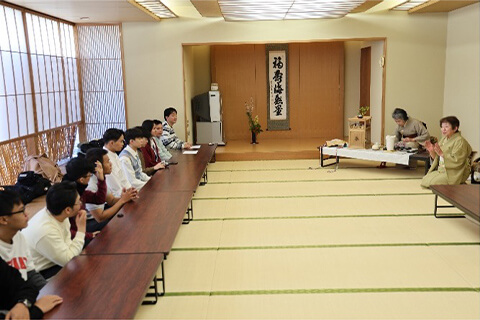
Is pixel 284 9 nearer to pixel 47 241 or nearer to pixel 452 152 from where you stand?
pixel 452 152

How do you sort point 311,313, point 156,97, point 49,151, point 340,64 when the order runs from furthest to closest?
1. point 340,64
2. point 156,97
3. point 49,151
4. point 311,313

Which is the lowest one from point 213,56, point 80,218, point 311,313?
point 311,313

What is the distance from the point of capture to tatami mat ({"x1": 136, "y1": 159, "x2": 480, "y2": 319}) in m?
3.12

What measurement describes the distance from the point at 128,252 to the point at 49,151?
4711 millimetres

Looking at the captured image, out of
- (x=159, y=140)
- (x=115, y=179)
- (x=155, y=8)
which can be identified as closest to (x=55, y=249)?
(x=115, y=179)

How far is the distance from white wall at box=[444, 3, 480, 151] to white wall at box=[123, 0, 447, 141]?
0.71ft

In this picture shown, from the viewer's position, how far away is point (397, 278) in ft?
11.5

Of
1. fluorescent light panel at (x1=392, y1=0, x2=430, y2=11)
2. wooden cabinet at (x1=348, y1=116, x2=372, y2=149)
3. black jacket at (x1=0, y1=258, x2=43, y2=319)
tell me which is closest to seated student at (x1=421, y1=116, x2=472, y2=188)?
wooden cabinet at (x1=348, y1=116, x2=372, y2=149)

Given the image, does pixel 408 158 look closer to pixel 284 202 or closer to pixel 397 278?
pixel 284 202

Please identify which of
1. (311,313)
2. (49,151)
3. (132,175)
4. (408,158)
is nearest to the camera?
(311,313)

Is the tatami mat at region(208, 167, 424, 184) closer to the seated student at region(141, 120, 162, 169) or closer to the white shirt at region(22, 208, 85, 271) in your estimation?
the seated student at region(141, 120, 162, 169)

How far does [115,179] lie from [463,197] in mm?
3188

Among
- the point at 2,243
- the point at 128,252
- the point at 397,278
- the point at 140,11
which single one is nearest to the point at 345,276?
the point at 397,278

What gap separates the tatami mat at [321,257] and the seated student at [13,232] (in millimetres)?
886
